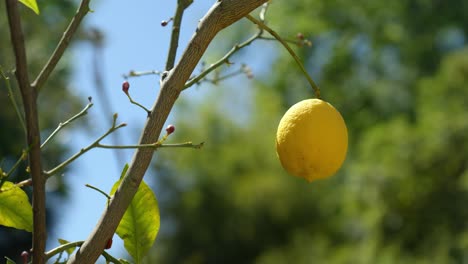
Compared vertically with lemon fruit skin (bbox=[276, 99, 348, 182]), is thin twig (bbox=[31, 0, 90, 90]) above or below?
above

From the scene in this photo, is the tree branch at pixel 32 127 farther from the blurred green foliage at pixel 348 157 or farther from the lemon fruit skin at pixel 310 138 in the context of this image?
the blurred green foliage at pixel 348 157

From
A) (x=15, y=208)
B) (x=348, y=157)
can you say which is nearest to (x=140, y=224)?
(x=15, y=208)

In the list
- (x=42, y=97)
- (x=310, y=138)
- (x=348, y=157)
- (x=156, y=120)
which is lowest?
(x=348, y=157)

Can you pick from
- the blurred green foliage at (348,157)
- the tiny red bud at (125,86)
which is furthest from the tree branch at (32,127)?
the blurred green foliage at (348,157)

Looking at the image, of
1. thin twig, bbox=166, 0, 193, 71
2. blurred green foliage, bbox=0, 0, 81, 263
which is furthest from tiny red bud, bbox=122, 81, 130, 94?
blurred green foliage, bbox=0, 0, 81, 263

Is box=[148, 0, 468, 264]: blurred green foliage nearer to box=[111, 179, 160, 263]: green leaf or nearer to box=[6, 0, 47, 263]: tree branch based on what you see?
box=[111, 179, 160, 263]: green leaf

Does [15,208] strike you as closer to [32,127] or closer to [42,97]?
[32,127]

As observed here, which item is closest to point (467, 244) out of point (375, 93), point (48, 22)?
point (375, 93)

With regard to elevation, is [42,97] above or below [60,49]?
below
